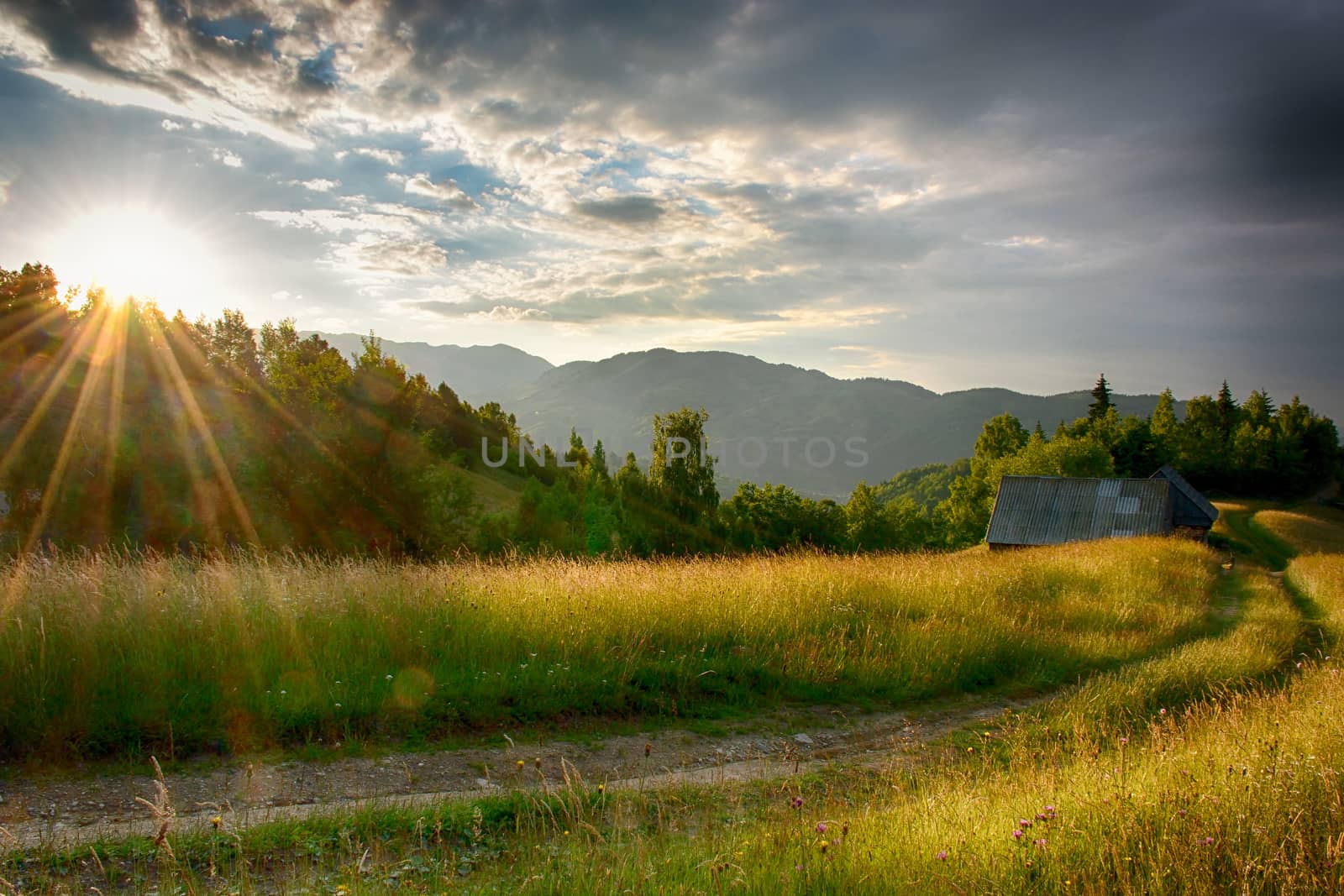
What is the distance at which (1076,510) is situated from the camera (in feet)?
128

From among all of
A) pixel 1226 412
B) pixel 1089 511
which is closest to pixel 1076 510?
pixel 1089 511

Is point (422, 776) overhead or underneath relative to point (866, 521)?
overhead

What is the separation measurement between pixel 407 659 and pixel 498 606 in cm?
144

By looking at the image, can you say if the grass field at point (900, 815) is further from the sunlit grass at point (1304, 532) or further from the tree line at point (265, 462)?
the sunlit grass at point (1304, 532)

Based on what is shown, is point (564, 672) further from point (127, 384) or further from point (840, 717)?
point (127, 384)

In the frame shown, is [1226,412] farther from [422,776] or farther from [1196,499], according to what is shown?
[422,776]

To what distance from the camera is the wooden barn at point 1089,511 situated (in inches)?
1463

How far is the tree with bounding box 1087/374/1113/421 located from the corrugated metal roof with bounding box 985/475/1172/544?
53489mm

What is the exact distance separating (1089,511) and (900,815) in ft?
133

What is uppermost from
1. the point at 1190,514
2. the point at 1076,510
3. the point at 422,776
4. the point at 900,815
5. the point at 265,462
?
the point at 265,462

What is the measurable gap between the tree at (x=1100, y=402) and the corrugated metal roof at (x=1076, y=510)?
5349 cm

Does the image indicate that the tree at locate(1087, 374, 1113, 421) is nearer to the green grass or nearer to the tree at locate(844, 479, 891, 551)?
the tree at locate(844, 479, 891, 551)

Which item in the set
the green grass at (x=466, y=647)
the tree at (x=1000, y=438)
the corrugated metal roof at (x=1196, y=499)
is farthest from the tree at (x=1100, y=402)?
the green grass at (x=466, y=647)

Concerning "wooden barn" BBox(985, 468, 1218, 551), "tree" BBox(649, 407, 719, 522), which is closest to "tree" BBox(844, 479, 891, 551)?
"tree" BBox(649, 407, 719, 522)
